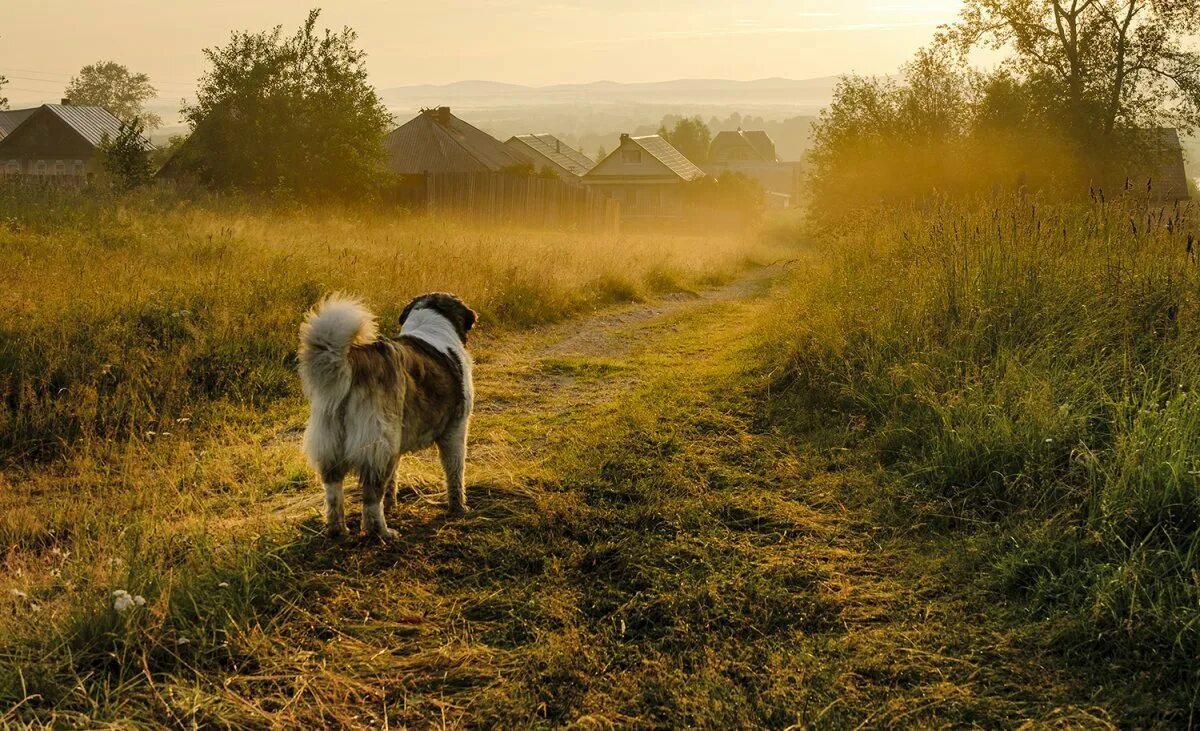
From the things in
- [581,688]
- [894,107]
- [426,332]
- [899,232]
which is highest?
[894,107]

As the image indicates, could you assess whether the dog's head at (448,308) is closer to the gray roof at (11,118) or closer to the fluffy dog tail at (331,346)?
the fluffy dog tail at (331,346)

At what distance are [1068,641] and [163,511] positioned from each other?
426 centimetres

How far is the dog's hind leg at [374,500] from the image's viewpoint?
3924 mm

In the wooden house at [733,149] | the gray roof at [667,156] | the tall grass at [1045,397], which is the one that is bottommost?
the tall grass at [1045,397]

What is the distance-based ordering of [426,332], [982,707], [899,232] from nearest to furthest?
[982,707]
[426,332]
[899,232]

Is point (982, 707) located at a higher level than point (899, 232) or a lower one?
lower

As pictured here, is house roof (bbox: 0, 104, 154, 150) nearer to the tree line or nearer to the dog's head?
the tree line

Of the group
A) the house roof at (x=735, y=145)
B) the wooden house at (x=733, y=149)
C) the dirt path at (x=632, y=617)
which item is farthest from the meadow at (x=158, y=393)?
the house roof at (x=735, y=145)

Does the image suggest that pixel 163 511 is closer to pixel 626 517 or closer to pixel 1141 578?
pixel 626 517

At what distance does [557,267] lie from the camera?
13.7 m

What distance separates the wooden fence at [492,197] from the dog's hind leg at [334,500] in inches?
894

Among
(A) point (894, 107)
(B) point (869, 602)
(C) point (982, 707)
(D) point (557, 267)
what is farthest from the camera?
(A) point (894, 107)

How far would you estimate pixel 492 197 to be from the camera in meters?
28.5

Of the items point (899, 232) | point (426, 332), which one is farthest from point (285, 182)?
point (426, 332)
